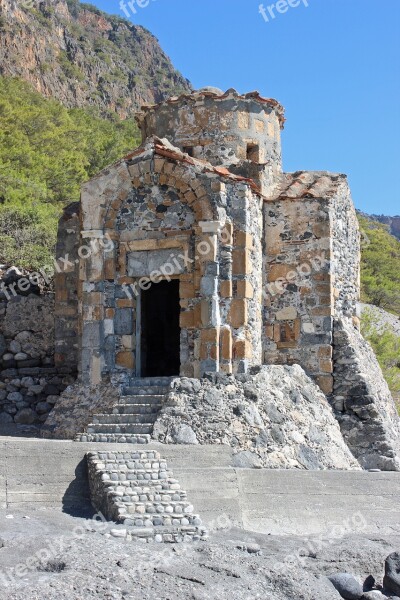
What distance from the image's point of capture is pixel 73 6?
301ft

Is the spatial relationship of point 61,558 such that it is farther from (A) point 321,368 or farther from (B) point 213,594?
(A) point 321,368

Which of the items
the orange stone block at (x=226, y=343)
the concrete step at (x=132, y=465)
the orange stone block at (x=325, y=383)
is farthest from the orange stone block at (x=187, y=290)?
the concrete step at (x=132, y=465)

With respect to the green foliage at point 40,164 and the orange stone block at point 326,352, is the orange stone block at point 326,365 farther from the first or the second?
the green foliage at point 40,164

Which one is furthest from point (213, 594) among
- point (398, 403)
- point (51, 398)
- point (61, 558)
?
point (398, 403)

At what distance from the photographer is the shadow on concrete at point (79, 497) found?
8.88 meters

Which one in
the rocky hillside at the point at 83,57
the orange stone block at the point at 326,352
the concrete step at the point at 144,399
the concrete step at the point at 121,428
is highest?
the rocky hillside at the point at 83,57

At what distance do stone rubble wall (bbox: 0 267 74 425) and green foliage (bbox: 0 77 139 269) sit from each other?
591 centimetres

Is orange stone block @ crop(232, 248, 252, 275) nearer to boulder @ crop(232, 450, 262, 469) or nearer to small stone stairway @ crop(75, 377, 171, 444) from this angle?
small stone stairway @ crop(75, 377, 171, 444)

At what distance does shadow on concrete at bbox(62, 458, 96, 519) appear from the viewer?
8.88 metres

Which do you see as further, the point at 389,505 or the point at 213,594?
the point at 389,505

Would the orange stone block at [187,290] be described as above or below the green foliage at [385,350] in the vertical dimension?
above

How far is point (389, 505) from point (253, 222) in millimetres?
4934

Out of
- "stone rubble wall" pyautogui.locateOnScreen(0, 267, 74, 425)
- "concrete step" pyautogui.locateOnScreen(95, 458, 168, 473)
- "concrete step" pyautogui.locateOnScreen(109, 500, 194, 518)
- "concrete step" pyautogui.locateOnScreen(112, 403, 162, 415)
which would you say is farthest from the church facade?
"concrete step" pyautogui.locateOnScreen(109, 500, 194, 518)

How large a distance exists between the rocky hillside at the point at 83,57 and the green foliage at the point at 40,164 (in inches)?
676
